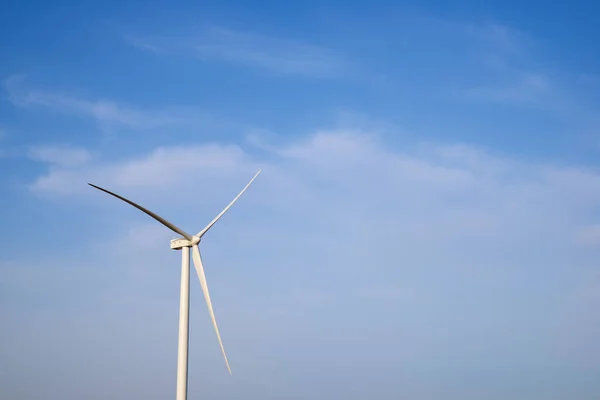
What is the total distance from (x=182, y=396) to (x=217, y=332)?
4.91 metres

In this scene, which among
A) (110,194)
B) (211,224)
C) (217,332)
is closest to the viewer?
(110,194)

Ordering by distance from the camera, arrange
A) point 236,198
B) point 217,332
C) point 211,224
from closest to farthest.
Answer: point 217,332 < point 211,224 < point 236,198

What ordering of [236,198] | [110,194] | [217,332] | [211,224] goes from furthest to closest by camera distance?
[236,198] < [211,224] < [217,332] < [110,194]

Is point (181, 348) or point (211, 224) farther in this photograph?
point (211, 224)

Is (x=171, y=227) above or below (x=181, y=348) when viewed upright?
above

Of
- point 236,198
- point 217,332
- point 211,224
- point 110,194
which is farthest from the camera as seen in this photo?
point 236,198

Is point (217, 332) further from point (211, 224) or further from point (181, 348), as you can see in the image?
point (211, 224)

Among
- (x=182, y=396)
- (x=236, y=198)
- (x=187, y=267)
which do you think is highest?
(x=236, y=198)

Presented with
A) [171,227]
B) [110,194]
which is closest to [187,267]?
[171,227]

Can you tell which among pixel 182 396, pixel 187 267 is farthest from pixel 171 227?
pixel 182 396

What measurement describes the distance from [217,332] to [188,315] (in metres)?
2.55

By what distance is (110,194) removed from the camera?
146 ft

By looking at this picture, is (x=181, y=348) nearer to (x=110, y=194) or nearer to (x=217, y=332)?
(x=217, y=332)

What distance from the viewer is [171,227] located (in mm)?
47531
